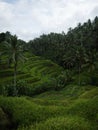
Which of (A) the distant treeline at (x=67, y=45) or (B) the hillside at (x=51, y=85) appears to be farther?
(A) the distant treeline at (x=67, y=45)

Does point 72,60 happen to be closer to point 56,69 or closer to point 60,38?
point 56,69

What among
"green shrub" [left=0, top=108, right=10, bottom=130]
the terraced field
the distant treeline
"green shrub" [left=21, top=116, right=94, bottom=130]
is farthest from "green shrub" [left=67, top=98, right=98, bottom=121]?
the distant treeline

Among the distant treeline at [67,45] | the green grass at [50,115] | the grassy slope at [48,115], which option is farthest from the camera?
the distant treeline at [67,45]

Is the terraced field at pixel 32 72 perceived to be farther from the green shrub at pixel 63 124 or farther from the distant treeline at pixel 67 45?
the green shrub at pixel 63 124

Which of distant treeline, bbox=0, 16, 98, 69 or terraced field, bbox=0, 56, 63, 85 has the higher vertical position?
distant treeline, bbox=0, 16, 98, 69

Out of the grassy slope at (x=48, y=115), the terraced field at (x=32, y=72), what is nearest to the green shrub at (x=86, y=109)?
the grassy slope at (x=48, y=115)

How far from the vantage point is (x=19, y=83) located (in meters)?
91.0

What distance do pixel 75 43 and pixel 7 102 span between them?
12155cm

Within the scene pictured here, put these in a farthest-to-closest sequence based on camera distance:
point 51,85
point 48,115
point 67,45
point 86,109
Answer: point 67,45
point 51,85
point 86,109
point 48,115

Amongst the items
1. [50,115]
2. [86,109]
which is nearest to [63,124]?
[50,115]

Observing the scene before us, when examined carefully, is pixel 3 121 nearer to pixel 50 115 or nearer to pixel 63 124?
pixel 50 115

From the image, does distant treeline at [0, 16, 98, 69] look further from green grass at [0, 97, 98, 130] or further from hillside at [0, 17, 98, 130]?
green grass at [0, 97, 98, 130]

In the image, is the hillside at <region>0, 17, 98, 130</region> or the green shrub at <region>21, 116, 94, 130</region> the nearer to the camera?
the green shrub at <region>21, 116, 94, 130</region>

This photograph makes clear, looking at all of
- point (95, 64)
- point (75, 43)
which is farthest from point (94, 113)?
point (75, 43)
